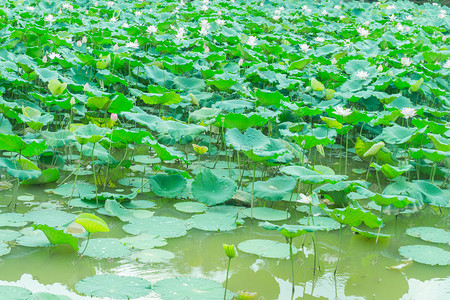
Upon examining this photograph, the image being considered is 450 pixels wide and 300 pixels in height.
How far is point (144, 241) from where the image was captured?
2.61 m

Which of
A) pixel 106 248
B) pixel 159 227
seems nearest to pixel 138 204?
pixel 159 227

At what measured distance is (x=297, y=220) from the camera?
302 cm

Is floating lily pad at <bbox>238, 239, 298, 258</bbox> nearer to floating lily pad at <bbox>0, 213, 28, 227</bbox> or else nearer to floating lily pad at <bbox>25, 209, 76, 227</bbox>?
floating lily pad at <bbox>25, 209, 76, 227</bbox>

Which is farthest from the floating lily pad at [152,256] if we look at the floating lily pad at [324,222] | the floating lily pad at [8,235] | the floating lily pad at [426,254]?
the floating lily pad at [426,254]

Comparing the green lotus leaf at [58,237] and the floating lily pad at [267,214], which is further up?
the green lotus leaf at [58,237]

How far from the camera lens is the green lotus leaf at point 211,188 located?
10.1ft

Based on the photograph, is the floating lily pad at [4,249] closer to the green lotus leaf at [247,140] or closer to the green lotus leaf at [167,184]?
the green lotus leaf at [167,184]

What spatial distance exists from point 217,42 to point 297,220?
3935mm

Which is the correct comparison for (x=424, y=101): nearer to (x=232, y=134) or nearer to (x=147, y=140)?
(x=232, y=134)

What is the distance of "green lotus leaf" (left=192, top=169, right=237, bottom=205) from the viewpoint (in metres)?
3.07

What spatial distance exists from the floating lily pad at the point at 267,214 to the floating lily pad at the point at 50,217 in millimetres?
945

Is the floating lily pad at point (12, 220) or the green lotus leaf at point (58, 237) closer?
the green lotus leaf at point (58, 237)

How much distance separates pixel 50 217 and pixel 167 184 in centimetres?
71

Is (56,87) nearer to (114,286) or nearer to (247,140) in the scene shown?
(247,140)
